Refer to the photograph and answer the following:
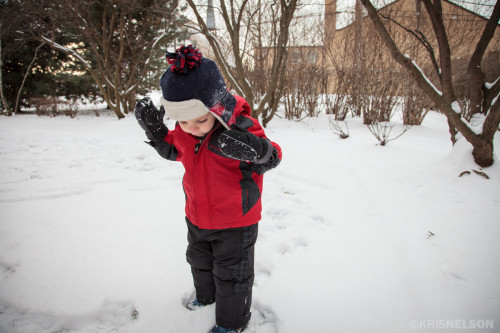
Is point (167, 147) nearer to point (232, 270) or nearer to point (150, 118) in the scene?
point (150, 118)

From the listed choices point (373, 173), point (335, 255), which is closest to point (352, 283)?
point (335, 255)

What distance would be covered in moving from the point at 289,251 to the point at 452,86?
8.76ft

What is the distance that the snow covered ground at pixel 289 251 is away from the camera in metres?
1.16

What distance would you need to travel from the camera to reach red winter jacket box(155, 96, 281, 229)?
0.99 meters

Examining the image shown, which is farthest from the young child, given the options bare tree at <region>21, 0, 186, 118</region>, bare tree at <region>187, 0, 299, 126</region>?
bare tree at <region>21, 0, 186, 118</region>

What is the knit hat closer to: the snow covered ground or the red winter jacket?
the red winter jacket

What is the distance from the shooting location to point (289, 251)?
5.20 feet

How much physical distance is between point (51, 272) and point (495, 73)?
9.07 metres

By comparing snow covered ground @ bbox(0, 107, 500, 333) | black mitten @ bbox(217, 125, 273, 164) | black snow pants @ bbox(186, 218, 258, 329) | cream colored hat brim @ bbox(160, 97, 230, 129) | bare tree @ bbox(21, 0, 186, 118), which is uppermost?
bare tree @ bbox(21, 0, 186, 118)

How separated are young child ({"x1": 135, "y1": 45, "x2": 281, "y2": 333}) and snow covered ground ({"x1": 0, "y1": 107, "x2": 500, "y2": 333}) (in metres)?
0.28

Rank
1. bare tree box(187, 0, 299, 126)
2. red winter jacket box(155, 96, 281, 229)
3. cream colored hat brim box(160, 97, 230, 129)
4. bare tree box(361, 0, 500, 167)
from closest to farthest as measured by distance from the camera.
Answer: cream colored hat brim box(160, 97, 230, 129) < red winter jacket box(155, 96, 281, 229) < bare tree box(361, 0, 500, 167) < bare tree box(187, 0, 299, 126)

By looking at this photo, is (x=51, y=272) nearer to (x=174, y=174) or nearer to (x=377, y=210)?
(x=174, y=174)

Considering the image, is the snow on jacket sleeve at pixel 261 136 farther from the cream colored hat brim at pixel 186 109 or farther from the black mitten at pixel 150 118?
the black mitten at pixel 150 118

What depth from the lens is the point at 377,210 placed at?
6.68 ft
